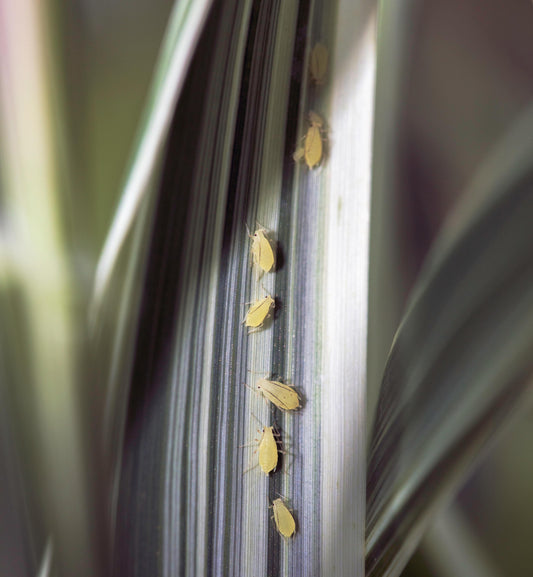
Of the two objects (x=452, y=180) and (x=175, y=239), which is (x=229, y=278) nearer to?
(x=175, y=239)

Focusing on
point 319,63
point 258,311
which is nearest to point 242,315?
point 258,311

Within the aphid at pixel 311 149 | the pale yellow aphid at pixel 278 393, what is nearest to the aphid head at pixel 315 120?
the aphid at pixel 311 149

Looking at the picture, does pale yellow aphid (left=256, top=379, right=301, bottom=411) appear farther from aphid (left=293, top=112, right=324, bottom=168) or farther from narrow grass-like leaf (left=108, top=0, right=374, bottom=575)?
aphid (left=293, top=112, right=324, bottom=168)

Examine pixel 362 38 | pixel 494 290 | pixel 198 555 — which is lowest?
pixel 198 555

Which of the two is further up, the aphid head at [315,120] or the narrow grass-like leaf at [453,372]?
the aphid head at [315,120]

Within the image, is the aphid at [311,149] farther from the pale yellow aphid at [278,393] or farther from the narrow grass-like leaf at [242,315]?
the pale yellow aphid at [278,393]

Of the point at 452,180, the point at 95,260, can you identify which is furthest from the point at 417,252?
the point at 95,260
